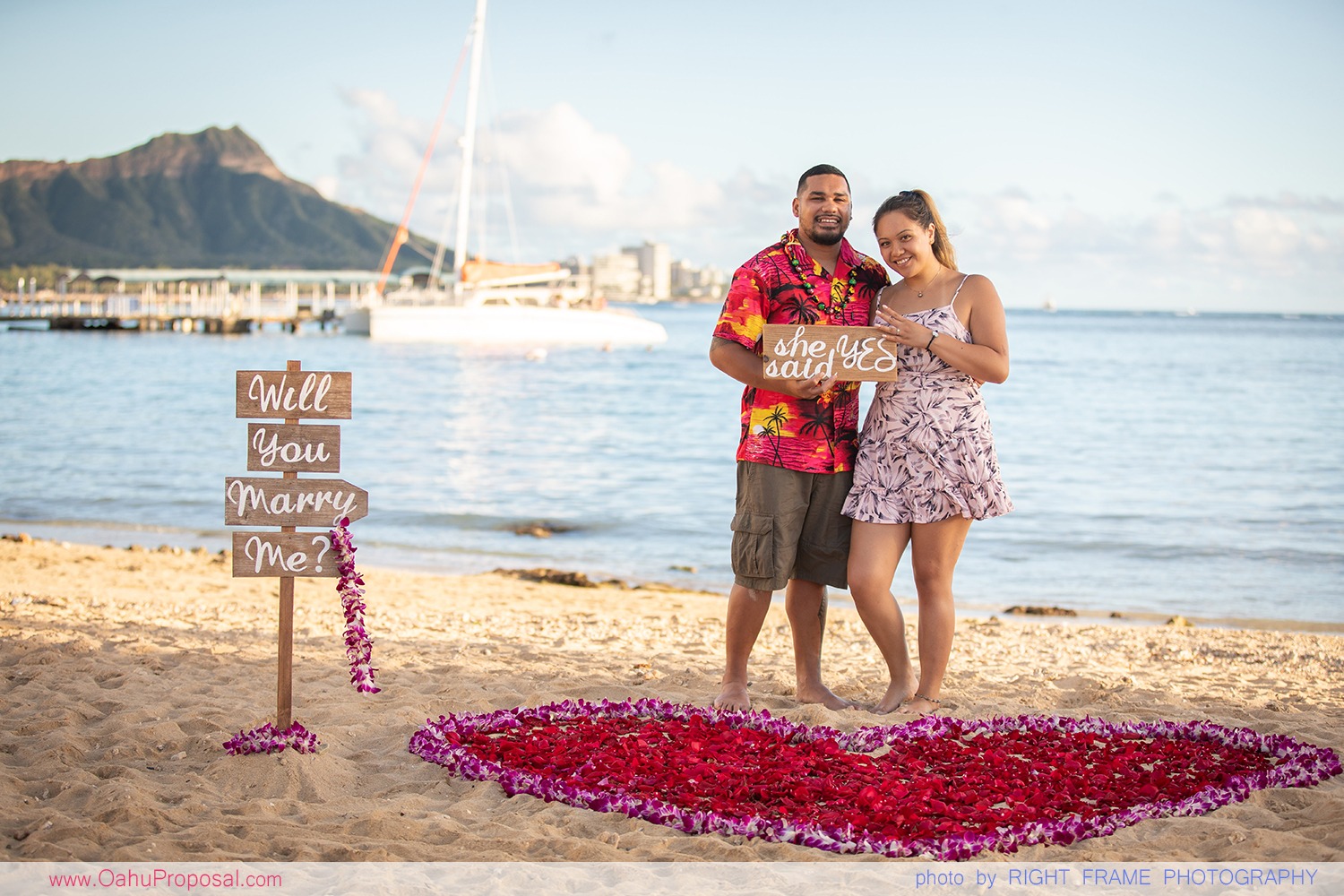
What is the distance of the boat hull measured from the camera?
173 ft

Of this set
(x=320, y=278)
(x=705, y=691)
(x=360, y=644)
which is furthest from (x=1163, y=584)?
(x=320, y=278)

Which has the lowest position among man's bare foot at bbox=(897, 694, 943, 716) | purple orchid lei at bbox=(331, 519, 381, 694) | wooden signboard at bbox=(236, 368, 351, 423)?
man's bare foot at bbox=(897, 694, 943, 716)

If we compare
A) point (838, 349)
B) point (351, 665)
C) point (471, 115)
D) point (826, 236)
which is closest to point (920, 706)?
point (838, 349)

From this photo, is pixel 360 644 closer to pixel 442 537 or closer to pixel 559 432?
pixel 442 537

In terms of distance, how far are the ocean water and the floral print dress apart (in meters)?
4.67

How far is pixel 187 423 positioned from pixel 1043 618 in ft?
61.8

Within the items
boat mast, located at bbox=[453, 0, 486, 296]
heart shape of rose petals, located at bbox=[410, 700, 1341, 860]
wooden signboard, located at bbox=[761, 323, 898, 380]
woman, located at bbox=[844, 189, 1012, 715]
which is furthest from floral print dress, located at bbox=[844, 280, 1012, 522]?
boat mast, located at bbox=[453, 0, 486, 296]

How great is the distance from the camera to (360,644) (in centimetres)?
439

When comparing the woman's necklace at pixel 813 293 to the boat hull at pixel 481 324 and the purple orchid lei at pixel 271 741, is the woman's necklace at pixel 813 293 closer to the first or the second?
the purple orchid lei at pixel 271 741

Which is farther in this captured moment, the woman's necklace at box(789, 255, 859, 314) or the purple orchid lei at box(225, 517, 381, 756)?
the woman's necklace at box(789, 255, 859, 314)

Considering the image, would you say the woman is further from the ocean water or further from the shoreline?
the ocean water

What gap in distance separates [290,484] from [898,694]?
9.15 ft

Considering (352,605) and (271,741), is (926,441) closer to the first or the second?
(352,605)

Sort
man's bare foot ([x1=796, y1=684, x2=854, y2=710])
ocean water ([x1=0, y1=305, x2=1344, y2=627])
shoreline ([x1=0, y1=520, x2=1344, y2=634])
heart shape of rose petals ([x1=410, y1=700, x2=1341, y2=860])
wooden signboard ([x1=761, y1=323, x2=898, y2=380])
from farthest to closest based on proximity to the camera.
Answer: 1. ocean water ([x1=0, y1=305, x2=1344, y2=627])
2. shoreline ([x1=0, y1=520, x2=1344, y2=634])
3. man's bare foot ([x1=796, y1=684, x2=854, y2=710])
4. wooden signboard ([x1=761, y1=323, x2=898, y2=380])
5. heart shape of rose petals ([x1=410, y1=700, x2=1341, y2=860])
